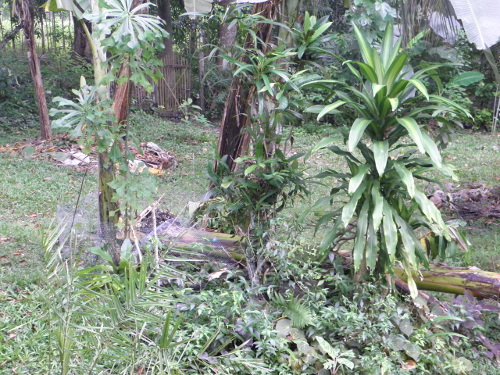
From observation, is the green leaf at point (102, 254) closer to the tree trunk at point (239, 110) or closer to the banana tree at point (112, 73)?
the banana tree at point (112, 73)

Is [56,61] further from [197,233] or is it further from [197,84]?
[197,233]

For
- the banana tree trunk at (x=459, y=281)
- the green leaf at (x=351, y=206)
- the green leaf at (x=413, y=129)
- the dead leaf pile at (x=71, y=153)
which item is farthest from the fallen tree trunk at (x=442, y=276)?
the dead leaf pile at (x=71, y=153)

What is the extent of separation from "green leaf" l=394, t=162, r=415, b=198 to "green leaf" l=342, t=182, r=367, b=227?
0.25 m

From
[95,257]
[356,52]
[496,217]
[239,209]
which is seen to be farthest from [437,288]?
[356,52]

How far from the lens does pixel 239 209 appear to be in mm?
4172

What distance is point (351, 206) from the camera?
10.9 ft

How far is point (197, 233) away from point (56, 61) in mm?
11617

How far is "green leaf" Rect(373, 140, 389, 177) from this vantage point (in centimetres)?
321

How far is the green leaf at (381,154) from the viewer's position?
3.21m

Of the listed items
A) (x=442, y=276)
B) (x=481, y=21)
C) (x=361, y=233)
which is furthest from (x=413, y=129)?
(x=442, y=276)

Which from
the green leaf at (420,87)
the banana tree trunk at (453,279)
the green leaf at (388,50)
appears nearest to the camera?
the green leaf at (420,87)

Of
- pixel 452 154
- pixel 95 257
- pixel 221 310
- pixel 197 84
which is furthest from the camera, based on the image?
pixel 197 84

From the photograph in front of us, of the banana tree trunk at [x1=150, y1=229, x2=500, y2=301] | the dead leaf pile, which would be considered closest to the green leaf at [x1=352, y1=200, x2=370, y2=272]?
the banana tree trunk at [x1=150, y1=229, x2=500, y2=301]

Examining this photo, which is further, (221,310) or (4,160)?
(4,160)
